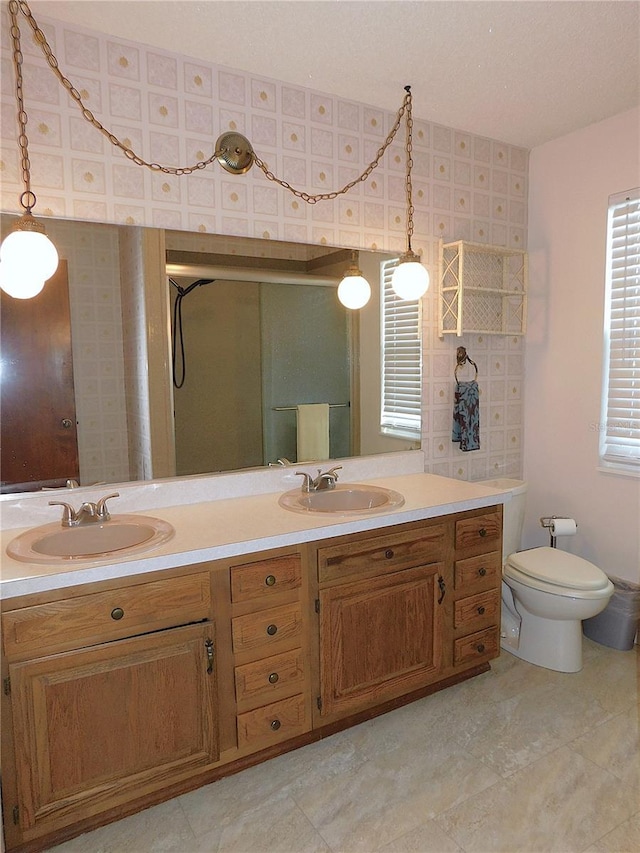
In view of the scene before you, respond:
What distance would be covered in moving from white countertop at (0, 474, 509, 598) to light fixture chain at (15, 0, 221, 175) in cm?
122

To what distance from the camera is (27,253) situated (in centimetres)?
163

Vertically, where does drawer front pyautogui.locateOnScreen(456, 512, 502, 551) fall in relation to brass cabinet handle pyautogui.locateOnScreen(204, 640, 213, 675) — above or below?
above

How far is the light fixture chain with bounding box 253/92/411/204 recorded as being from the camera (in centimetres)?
226

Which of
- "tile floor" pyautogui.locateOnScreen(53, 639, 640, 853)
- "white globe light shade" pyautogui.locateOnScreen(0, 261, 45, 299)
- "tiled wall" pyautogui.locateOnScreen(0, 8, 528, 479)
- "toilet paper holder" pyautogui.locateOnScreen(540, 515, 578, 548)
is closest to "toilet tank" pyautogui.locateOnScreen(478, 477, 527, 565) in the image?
"toilet paper holder" pyautogui.locateOnScreen(540, 515, 578, 548)

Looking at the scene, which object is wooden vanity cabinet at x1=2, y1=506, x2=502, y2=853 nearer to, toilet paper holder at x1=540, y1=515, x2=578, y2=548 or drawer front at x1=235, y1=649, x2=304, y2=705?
drawer front at x1=235, y1=649, x2=304, y2=705

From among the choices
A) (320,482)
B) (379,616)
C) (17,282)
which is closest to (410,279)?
(320,482)

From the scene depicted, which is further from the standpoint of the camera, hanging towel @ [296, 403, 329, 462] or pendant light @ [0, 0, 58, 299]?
hanging towel @ [296, 403, 329, 462]

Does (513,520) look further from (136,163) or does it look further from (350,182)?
(136,163)

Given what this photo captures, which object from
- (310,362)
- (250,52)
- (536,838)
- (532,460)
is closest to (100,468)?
(310,362)

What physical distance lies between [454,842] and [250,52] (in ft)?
8.58

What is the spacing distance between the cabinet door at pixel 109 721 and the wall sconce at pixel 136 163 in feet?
3.54

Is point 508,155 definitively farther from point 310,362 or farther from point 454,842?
point 454,842

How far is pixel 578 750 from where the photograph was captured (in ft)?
6.58

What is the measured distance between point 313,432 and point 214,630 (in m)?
0.98
